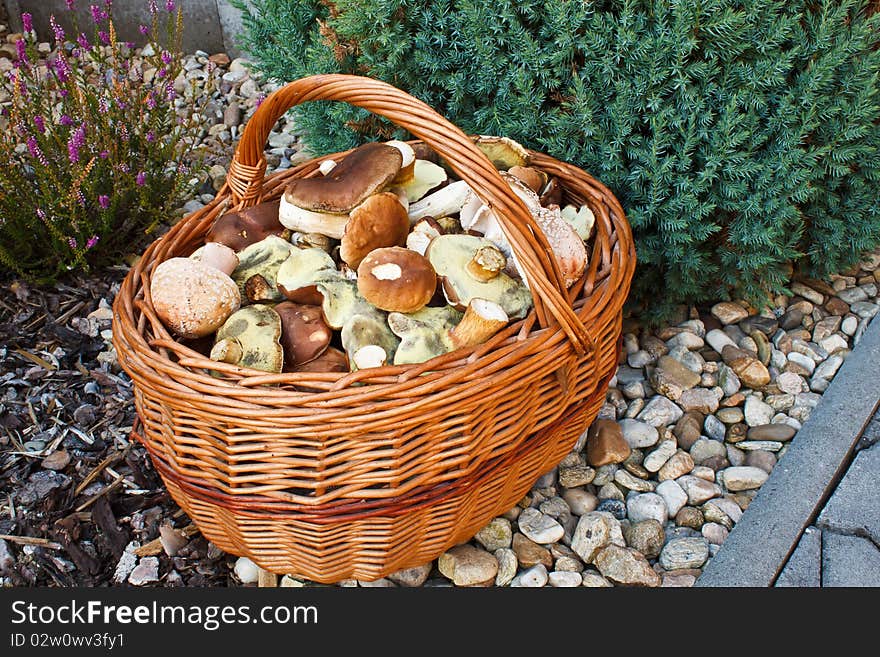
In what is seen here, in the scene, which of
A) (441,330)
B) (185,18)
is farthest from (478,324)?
(185,18)

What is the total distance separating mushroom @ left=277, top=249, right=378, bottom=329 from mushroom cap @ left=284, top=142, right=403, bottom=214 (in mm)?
113

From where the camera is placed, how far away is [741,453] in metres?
2.14

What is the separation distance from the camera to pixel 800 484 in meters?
1.95

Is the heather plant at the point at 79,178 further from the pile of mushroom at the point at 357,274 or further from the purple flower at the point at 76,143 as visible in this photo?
the pile of mushroom at the point at 357,274

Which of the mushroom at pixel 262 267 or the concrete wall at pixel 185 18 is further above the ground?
the mushroom at pixel 262 267

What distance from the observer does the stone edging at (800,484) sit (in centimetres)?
178

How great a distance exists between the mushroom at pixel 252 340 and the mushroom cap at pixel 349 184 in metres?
0.29

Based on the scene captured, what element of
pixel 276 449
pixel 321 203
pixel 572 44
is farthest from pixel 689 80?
pixel 276 449

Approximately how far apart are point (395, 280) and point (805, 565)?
119 cm

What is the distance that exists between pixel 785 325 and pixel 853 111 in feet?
2.60

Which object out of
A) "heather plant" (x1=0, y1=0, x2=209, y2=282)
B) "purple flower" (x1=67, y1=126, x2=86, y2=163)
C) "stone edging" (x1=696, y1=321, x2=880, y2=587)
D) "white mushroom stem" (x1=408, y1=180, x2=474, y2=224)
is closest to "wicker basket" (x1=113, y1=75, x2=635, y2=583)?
"white mushroom stem" (x1=408, y1=180, x2=474, y2=224)

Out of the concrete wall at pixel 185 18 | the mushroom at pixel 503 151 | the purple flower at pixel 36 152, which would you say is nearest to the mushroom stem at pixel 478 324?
the mushroom at pixel 503 151

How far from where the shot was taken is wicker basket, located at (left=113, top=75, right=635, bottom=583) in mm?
1372

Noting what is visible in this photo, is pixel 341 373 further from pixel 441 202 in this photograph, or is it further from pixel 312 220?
pixel 441 202
